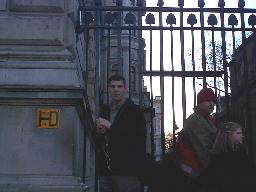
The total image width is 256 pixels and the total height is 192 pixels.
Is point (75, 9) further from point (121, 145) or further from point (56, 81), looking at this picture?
point (121, 145)

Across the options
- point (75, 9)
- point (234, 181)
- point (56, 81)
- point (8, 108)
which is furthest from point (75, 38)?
point (234, 181)

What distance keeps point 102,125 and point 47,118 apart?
59 cm

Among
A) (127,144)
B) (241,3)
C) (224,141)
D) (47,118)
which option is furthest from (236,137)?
(47,118)

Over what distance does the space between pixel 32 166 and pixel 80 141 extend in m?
0.67

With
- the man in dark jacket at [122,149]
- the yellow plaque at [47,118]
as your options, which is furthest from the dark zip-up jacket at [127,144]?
the yellow plaque at [47,118]

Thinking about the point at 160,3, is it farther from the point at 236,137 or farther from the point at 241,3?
the point at 236,137

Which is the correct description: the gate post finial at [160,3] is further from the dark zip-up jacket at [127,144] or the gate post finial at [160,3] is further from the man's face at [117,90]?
the dark zip-up jacket at [127,144]

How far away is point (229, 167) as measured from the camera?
4762 millimetres

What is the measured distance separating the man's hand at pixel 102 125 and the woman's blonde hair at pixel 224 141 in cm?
114

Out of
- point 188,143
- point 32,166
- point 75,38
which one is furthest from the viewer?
point 75,38

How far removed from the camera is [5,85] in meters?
4.72

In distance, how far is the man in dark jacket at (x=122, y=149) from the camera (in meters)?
4.60

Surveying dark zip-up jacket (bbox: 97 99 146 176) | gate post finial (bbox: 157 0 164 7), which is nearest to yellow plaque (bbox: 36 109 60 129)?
dark zip-up jacket (bbox: 97 99 146 176)

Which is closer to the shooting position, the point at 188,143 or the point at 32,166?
the point at 32,166
